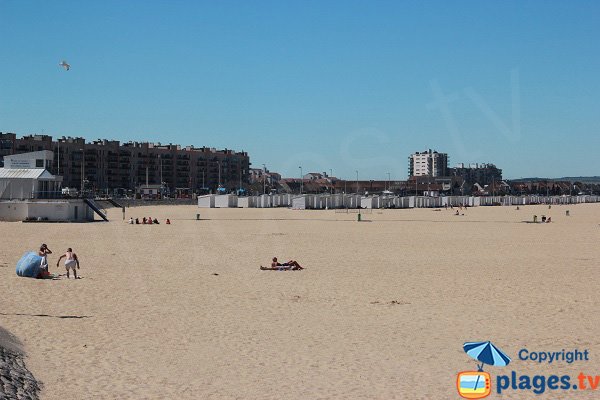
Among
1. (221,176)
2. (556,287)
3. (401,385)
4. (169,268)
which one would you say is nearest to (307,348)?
(401,385)

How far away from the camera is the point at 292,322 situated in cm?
1293

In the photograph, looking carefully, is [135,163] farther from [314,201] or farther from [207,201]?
[314,201]

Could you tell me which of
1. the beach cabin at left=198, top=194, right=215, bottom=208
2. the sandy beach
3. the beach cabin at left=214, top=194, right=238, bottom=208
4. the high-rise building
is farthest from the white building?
the high-rise building

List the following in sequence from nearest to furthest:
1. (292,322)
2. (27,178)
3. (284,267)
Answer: (292,322), (284,267), (27,178)

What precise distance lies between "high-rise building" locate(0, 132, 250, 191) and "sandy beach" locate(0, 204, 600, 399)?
122576mm

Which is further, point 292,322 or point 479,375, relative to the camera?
point 292,322

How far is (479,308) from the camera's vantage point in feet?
47.1

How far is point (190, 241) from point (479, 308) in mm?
20665

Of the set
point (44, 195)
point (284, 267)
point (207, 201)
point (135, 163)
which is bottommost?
point (284, 267)

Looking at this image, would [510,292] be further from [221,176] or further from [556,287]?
[221,176]

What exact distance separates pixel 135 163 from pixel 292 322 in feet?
513

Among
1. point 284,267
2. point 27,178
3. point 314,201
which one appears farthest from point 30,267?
point 314,201

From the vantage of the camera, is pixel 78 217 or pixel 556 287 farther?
pixel 78 217

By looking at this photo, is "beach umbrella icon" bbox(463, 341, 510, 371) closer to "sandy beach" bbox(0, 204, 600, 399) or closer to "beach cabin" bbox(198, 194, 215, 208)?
"sandy beach" bbox(0, 204, 600, 399)
